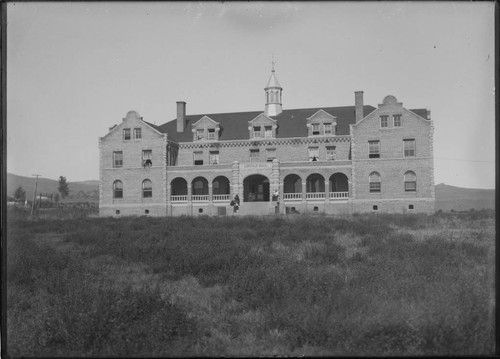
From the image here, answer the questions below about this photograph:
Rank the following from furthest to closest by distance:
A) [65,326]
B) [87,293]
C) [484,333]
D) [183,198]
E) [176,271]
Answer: [183,198], [176,271], [87,293], [65,326], [484,333]

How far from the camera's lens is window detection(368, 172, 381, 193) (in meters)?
38.9

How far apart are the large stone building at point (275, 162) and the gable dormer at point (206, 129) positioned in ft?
0.34

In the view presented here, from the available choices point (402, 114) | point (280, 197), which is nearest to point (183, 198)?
point (280, 197)

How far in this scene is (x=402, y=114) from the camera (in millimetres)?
38500

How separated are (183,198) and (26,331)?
118 feet

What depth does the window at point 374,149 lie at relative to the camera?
3912 cm

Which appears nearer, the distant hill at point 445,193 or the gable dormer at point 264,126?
the distant hill at point 445,193

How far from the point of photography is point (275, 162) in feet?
136

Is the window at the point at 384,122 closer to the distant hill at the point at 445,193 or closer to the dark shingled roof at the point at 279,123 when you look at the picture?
the dark shingled roof at the point at 279,123

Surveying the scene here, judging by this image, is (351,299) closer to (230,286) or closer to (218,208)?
(230,286)

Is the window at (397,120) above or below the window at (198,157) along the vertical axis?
above

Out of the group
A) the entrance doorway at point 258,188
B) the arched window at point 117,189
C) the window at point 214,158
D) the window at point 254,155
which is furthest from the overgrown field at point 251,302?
the window at point 214,158

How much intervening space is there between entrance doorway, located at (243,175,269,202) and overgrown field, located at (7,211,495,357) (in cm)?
3130

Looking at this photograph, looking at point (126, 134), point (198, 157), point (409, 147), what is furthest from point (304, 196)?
point (126, 134)
